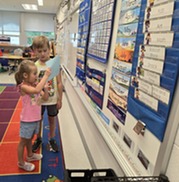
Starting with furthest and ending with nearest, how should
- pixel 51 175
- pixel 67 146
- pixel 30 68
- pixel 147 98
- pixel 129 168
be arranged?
pixel 67 146 → pixel 51 175 → pixel 30 68 → pixel 129 168 → pixel 147 98

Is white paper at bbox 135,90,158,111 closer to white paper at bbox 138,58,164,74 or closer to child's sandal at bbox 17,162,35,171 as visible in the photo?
white paper at bbox 138,58,164,74

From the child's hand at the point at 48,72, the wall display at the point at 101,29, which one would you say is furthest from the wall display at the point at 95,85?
the child's hand at the point at 48,72

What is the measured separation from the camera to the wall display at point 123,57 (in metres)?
1.11

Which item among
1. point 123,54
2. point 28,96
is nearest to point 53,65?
point 28,96

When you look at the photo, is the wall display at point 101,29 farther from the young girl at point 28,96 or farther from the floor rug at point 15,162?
the floor rug at point 15,162

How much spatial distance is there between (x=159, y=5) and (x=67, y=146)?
195 centimetres

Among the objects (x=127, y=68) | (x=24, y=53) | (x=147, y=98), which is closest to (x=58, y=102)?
(x=127, y=68)

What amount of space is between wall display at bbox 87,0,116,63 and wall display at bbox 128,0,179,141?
0.50 m

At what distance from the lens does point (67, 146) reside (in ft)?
7.80

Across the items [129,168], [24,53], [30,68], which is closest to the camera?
[129,168]

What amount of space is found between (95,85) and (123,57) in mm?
608

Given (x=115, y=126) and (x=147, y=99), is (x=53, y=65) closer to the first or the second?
(x=115, y=126)

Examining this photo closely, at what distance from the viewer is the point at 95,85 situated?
70.6 inches

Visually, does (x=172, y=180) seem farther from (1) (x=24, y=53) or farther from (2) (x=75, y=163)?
(1) (x=24, y=53)
